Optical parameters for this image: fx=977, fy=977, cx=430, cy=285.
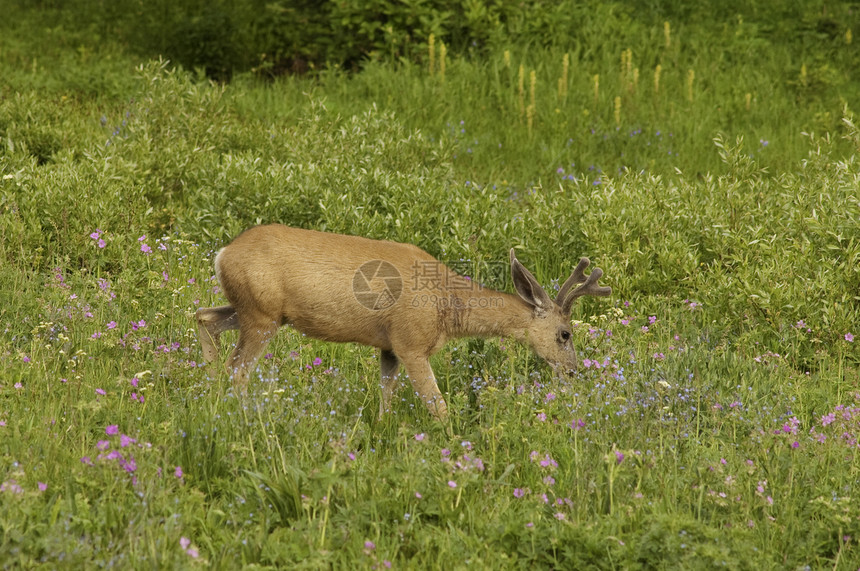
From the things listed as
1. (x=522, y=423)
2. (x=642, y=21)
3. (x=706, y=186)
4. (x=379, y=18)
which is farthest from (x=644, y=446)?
(x=642, y=21)

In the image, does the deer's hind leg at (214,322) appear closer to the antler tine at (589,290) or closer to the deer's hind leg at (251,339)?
the deer's hind leg at (251,339)

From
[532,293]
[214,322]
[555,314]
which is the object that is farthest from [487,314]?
[214,322]

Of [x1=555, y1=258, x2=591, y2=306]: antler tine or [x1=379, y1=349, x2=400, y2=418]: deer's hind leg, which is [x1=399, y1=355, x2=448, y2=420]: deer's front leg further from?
[x1=555, y1=258, x2=591, y2=306]: antler tine

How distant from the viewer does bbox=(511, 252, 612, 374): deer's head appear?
20.3 ft

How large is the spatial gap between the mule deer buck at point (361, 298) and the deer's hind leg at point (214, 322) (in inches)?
1.2

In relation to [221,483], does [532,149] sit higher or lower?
lower

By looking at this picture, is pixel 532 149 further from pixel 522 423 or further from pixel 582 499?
pixel 582 499

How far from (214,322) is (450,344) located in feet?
5.15

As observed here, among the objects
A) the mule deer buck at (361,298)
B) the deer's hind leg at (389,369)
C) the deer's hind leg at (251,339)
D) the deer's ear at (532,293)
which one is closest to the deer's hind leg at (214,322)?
the mule deer buck at (361,298)

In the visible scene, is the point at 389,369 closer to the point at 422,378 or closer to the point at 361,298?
the point at 422,378

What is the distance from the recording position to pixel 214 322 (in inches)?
251

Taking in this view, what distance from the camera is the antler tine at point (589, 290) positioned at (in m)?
6.20

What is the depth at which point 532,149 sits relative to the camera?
11062mm

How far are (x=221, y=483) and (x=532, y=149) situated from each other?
7.40m
